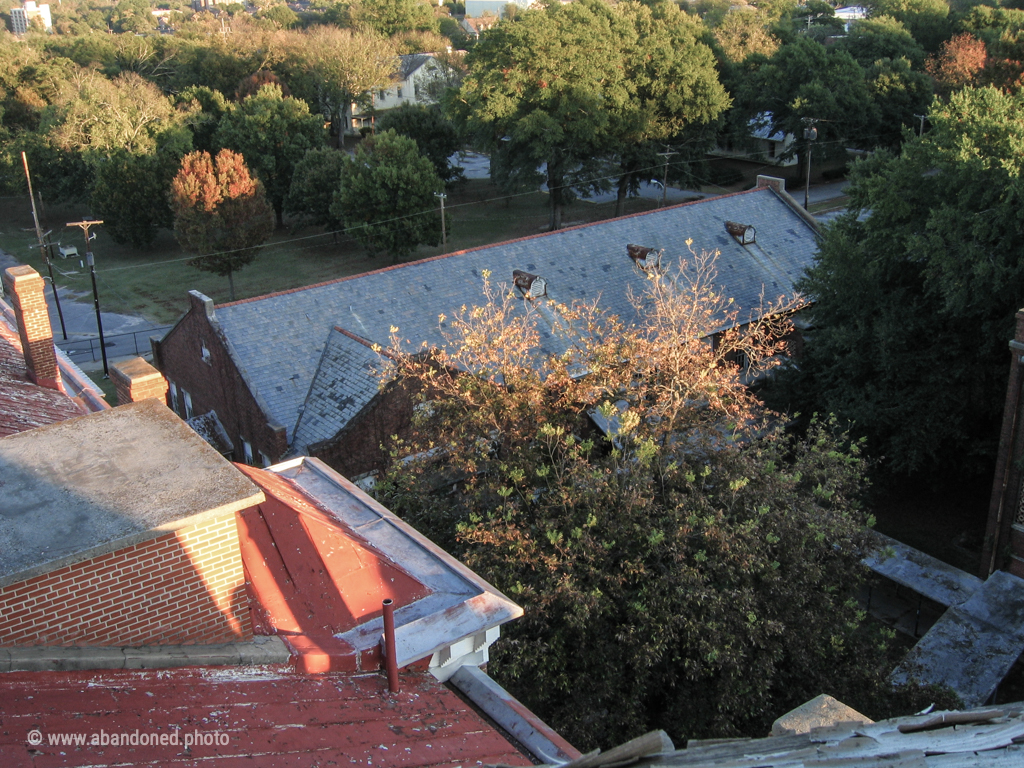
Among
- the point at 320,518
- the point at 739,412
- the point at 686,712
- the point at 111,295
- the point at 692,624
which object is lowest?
the point at 111,295

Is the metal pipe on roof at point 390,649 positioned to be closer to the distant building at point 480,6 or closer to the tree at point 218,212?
the tree at point 218,212

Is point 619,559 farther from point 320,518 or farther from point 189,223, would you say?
point 189,223

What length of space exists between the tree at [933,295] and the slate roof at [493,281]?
490cm

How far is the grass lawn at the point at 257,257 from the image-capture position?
1854 inches

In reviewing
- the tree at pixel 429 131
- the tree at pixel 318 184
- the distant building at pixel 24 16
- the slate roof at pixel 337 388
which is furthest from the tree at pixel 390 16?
the distant building at pixel 24 16

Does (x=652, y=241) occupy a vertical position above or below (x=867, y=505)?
above

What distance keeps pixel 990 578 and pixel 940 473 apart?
4.71m

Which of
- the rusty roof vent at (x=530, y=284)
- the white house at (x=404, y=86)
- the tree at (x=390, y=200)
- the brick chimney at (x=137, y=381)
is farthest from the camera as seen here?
the white house at (x=404, y=86)

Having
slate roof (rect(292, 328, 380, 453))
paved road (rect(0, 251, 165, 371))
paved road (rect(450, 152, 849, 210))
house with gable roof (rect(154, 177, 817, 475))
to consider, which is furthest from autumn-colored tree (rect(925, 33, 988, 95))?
paved road (rect(0, 251, 165, 371))

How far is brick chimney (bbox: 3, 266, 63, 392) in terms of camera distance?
16.2 m

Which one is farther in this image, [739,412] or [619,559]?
[739,412]

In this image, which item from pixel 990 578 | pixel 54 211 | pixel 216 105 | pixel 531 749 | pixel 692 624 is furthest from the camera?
pixel 54 211

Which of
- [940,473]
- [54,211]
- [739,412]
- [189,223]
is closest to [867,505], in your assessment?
[940,473]

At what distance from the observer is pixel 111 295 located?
4712 centimetres
